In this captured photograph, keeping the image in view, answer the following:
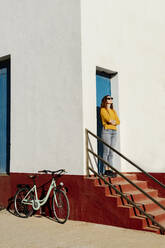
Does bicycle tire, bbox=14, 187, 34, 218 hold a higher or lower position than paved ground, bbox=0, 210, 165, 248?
higher

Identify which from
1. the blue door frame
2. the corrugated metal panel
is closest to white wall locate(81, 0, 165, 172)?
the blue door frame

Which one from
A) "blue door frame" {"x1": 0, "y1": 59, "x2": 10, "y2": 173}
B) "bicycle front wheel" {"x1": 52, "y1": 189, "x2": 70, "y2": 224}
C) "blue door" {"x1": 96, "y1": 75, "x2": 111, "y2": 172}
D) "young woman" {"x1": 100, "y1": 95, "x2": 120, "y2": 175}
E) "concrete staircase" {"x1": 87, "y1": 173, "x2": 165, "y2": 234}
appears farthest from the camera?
"blue door frame" {"x1": 0, "y1": 59, "x2": 10, "y2": 173}

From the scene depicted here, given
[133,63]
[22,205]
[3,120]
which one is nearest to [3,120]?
[3,120]

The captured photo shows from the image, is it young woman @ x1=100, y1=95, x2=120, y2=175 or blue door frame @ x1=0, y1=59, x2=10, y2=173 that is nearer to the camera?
young woman @ x1=100, y1=95, x2=120, y2=175

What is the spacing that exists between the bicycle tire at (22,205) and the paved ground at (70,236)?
2.00ft

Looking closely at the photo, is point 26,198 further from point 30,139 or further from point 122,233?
point 122,233

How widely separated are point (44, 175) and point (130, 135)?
248 centimetres

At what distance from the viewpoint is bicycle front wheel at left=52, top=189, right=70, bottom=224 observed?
764cm

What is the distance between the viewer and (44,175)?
846 cm

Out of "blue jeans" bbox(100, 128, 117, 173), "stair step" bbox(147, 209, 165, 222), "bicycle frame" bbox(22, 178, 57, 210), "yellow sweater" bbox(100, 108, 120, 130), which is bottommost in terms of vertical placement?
"stair step" bbox(147, 209, 165, 222)

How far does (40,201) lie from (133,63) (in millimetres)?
4356

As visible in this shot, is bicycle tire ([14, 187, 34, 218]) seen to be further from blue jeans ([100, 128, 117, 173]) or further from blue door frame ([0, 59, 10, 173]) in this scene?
blue jeans ([100, 128, 117, 173])

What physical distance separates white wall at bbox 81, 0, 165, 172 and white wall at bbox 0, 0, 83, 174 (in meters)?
0.38

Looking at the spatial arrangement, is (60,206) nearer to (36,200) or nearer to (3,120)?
(36,200)
